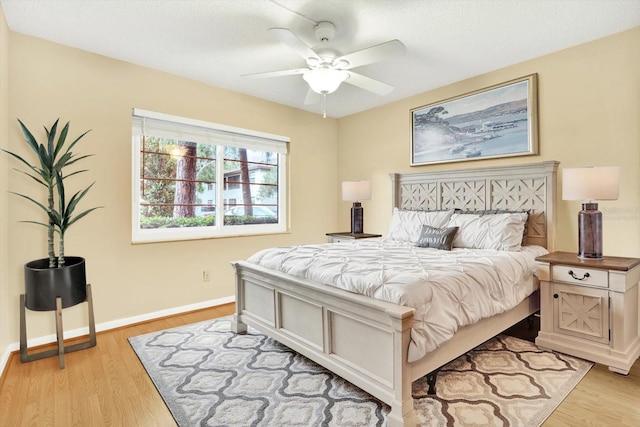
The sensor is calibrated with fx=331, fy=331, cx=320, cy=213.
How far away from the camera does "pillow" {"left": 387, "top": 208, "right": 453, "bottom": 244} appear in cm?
345

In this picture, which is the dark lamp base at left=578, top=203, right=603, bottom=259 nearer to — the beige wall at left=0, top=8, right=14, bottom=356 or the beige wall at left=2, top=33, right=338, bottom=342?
the beige wall at left=2, top=33, right=338, bottom=342

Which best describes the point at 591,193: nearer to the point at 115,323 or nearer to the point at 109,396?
the point at 109,396

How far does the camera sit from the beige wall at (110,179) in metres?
2.70

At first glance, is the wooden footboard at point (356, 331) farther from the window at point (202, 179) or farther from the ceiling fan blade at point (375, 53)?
the ceiling fan blade at point (375, 53)

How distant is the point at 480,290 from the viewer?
210cm

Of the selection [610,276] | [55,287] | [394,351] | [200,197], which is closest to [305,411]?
[394,351]

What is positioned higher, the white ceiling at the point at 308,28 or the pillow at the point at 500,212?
the white ceiling at the point at 308,28

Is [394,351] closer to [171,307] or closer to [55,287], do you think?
[55,287]

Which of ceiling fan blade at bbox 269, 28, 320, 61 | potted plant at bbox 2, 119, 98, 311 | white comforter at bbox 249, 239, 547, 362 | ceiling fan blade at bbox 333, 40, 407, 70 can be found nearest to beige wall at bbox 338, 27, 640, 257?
white comforter at bbox 249, 239, 547, 362

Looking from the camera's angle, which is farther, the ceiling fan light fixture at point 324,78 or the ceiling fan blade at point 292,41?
the ceiling fan light fixture at point 324,78

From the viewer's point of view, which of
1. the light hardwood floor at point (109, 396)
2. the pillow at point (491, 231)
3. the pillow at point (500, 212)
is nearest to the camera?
the light hardwood floor at point (109, 396)

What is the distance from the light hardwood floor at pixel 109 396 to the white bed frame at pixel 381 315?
58 centimetres

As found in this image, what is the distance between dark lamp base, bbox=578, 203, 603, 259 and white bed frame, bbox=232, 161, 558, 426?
493 mm

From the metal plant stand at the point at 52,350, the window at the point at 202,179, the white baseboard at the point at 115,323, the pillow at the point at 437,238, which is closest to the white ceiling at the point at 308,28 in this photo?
the window at the point at 202,179
